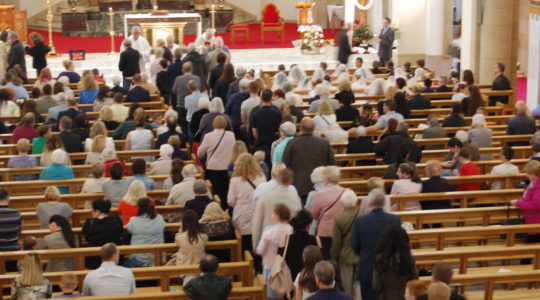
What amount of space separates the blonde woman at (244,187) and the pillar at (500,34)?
1112cm

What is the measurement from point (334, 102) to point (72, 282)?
7.98 metres

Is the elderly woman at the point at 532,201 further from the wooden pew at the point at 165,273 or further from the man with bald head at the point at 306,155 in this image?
the wooden pew at the point at 165,273

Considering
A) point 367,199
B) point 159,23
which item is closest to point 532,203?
point 367,199

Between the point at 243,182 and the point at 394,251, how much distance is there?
8.59 feet

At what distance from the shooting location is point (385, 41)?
21969mm

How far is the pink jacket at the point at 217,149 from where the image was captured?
11.9m

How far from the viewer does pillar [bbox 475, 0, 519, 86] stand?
65.1 ft

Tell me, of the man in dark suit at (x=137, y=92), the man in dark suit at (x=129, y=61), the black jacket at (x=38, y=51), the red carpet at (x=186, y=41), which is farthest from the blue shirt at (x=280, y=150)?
the red carpet at (x=186, y=41)

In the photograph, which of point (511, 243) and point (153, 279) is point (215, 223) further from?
point (511, 243)

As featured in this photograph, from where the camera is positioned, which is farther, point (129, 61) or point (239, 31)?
point (239, 31)

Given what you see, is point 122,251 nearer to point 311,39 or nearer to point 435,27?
point 435,27

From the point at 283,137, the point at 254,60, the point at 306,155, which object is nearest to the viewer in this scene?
the point at 306,155

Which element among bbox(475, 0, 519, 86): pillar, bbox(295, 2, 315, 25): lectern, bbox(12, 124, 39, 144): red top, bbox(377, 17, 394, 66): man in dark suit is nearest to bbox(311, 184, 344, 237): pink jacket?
bbox(12, 124, 39, 144): red top

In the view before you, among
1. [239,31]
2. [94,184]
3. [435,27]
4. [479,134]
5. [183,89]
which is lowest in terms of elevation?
[94,184]
